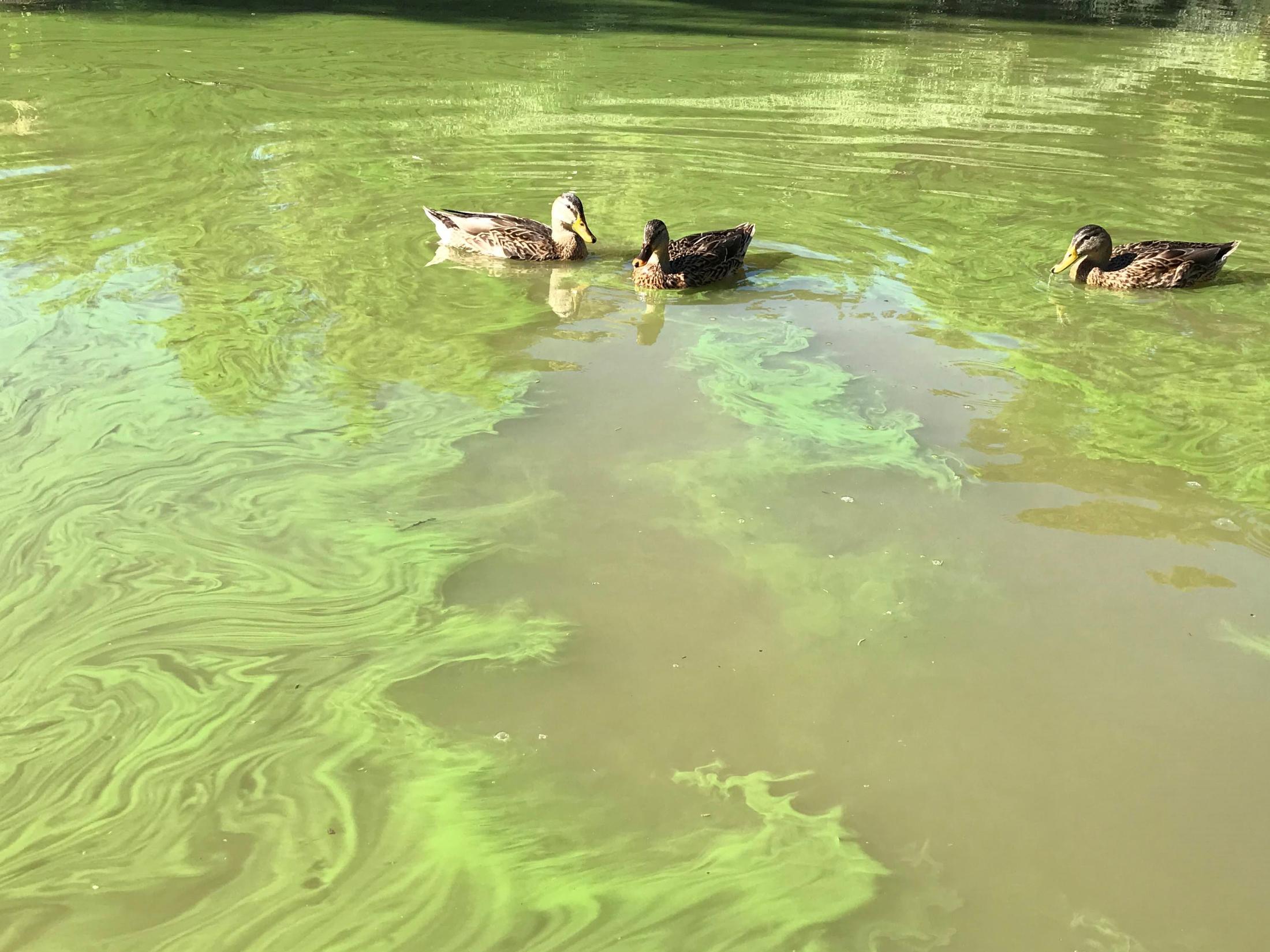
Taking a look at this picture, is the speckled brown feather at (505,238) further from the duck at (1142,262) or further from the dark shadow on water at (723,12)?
the dark shadow on water at (723,12)

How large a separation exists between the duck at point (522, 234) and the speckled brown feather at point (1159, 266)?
3.16m

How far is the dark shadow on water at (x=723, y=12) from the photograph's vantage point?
15000 mm

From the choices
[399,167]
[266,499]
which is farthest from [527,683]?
[399,167]

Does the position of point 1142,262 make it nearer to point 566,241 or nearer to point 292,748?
point 566,241

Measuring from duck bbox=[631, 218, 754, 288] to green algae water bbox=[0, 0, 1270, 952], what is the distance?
0.52 feet

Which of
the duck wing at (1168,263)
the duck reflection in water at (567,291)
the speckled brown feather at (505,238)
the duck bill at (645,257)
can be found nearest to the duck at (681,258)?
the duck bill at (645,257)

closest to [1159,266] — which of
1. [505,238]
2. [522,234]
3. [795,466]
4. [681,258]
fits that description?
[681,258]

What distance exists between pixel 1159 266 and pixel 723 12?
1231 cm

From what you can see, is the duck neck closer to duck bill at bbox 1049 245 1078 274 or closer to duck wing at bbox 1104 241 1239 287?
duck bill at bbox 1049 245 1078 274

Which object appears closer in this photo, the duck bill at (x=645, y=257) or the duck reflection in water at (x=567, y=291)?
the duck reflection in water at (x=567, y=291)

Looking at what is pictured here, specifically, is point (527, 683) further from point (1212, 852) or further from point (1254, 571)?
point (1254, 571)

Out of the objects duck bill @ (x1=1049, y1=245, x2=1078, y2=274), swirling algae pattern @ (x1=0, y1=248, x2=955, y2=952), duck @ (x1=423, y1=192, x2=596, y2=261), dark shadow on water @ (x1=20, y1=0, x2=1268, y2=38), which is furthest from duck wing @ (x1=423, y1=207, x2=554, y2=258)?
dark shadow on water @ (x1=20, y1=0, x2=1268, y2=38)

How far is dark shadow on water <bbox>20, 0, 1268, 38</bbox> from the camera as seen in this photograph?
49.2ft

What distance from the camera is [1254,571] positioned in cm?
381
